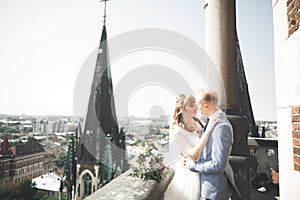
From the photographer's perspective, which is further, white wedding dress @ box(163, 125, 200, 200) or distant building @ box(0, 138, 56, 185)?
distant building @ box(0, 138, 56, 185)

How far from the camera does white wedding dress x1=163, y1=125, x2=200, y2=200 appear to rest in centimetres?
214

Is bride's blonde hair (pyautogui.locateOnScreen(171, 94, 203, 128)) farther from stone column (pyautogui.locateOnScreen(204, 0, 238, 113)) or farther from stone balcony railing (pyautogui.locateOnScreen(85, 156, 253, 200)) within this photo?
stone column (pyautogui.locateOnScreen(204, 0, 238, 113))

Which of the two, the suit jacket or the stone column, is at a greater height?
the stone column

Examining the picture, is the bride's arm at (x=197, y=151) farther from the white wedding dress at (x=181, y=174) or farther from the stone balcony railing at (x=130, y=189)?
the stone balcony railing at (x=130, y=189)

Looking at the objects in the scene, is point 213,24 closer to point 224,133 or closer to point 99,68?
point 224,133

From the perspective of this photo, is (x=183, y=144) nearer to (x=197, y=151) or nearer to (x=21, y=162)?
(x=197, y=151)

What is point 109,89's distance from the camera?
105 ft

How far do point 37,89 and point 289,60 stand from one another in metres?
24.4

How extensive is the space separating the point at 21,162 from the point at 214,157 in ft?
65.6

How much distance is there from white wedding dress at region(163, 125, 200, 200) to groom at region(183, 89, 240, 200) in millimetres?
201

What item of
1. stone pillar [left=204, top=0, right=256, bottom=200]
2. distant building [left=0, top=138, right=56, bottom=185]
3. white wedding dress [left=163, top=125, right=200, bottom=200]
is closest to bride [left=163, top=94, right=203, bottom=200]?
white wedding dress [left=163, top=125, right=200, bottom=200]

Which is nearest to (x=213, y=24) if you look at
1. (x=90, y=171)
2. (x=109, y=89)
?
(x=90, y=171)

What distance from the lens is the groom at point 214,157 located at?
181 cm

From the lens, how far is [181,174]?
2240 millimetres
